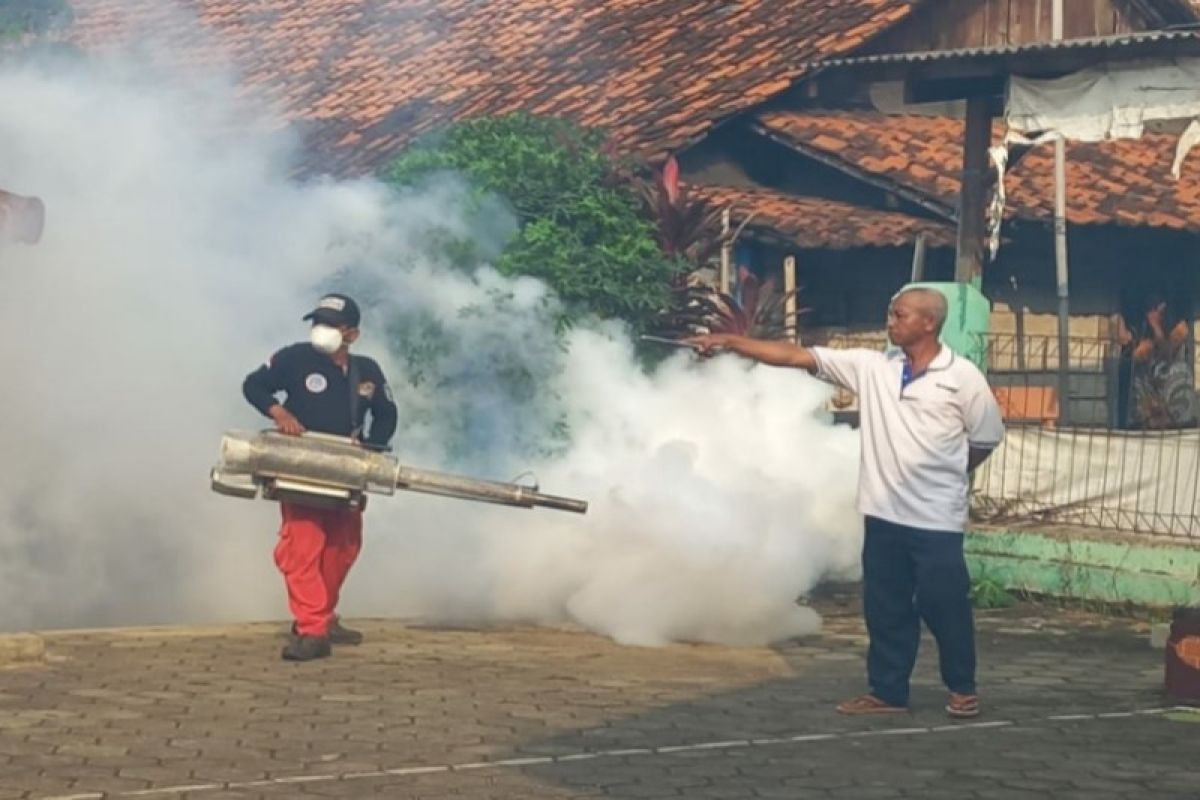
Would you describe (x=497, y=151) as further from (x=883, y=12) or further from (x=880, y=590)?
(x=883, y=12)

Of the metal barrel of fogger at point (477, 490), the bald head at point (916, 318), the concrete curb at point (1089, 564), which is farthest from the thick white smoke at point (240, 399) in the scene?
the bald head at point (916, 318)

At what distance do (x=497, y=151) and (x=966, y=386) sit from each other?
247 inches

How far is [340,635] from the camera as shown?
10367 millimetres

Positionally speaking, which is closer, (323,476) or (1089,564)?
(323,476)

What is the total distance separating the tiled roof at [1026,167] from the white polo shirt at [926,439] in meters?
10.8

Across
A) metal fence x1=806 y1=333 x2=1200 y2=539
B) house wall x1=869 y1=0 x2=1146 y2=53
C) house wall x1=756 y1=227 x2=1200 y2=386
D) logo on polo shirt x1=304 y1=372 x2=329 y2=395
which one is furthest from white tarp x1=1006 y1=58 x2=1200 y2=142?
house wall x1=869 y1=0 x2=1146 y2=53

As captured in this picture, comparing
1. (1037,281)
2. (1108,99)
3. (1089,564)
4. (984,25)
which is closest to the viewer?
(1089,564)

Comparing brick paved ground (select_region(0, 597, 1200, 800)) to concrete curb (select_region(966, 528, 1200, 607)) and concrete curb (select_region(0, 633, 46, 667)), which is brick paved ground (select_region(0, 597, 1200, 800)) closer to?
concrete curb (select_region(0, 633, 46, 667))

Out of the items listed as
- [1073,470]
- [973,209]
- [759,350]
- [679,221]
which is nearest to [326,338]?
[759,350]

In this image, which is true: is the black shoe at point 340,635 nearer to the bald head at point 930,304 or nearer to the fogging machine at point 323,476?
the fogging machine at point 323,476

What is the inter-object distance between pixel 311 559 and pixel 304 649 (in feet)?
1.43

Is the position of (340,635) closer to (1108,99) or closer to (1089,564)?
(1089,564)

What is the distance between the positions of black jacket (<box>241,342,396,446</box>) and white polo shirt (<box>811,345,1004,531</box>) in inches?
105

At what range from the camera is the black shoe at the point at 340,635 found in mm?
10312
